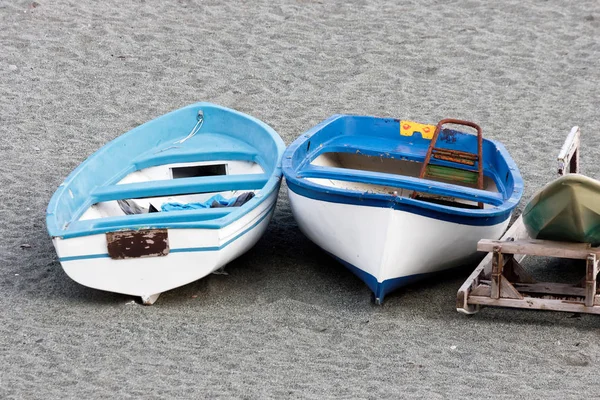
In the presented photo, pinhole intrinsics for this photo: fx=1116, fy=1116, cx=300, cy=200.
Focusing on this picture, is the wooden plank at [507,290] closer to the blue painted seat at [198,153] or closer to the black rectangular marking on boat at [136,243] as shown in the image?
the black rectangular marking on boat at [136,243]

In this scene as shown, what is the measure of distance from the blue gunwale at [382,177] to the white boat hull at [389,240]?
5cm

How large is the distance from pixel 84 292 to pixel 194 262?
77cm

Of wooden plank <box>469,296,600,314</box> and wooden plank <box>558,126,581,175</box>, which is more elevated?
wooden plank <box>558,126,581,175</box>

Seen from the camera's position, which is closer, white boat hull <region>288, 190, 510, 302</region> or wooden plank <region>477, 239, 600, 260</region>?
wooden plank <region>477, 239, 600, 260</region>

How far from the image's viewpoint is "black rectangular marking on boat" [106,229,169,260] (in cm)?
602

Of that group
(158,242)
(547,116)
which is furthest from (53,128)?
(547,116)

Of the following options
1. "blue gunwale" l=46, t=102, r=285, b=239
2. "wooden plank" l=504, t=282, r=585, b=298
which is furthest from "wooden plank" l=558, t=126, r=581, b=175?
"blue gunwale" l=46, t=102, r=285, b=239

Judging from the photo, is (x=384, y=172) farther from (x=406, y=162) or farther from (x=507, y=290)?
(x=507, y=290)

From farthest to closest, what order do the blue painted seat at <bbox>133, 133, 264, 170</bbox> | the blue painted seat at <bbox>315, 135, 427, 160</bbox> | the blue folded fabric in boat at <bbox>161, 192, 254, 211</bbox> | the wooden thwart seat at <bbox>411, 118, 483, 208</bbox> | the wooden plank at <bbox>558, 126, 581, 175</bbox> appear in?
the blue painted seat at <bbox>133, 133, 264, 170</bbox> → the blue painted seat at <bbox>315, 135, 427, 160</bbox> → the wooden thwart seat at <bbox>411, 118, 483, 208</bbox> → the blue folded fabric in boat at <bbox>161, 192, 254, 211</bbox> → the wooden plank at <bbox>558, 126, 581, 175</bbox>

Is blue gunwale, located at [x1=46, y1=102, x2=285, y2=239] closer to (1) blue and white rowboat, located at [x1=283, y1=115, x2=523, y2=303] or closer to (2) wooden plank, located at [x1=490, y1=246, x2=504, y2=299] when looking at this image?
(1) blue and white rowboat, located at [x1=283, y1=115, x2=523, y2=303]

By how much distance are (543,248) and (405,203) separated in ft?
2.49

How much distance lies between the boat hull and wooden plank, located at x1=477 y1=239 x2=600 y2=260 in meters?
0.04

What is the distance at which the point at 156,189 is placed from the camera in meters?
6.89

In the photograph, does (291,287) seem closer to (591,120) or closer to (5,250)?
(5,250)
